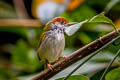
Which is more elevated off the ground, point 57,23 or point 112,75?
point 57,23

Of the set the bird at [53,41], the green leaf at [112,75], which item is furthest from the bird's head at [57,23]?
the green leaf at [112,75]

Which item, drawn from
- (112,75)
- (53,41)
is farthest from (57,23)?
(112,75)

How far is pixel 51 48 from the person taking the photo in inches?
67.5

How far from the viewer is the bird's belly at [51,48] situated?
165 cm

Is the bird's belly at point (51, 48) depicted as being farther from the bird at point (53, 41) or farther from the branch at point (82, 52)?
the branch at point (82, 52)

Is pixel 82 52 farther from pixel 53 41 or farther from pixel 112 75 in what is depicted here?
pixel 53 41

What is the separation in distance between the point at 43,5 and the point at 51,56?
1.89ft

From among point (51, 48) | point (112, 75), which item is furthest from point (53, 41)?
point (112, 75)

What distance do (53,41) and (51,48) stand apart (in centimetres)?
4

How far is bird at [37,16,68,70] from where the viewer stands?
166 centimetres

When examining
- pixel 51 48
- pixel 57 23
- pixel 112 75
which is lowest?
pixel 112 75

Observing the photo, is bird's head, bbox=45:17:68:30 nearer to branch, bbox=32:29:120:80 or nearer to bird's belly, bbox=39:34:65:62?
bird's belly, bbox=39:34:65:62

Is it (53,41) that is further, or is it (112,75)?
(53,41)

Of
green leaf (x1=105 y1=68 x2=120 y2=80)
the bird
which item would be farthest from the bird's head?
green leaf (x1=105 y1=68 x2=120 y2=80)
